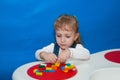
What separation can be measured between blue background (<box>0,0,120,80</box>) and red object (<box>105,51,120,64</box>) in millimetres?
72

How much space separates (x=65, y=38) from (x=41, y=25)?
0.13 m

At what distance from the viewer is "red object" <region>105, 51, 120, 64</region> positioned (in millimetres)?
1155

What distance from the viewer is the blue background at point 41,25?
1129mm

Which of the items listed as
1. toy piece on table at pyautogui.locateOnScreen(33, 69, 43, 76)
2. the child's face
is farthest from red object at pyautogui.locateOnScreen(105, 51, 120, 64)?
toy piece on table at pyautogui.locateOnScreen(33, 69, 43, 76)

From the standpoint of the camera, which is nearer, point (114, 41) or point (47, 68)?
point (47, 68)

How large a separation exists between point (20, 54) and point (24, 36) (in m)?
0.08

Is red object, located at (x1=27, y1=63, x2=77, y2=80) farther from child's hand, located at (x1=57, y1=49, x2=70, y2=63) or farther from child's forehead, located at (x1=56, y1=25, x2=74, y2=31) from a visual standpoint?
child's forehead, located at (x1=56, y1=25, x2=74, y2=31)

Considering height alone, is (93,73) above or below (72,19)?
below

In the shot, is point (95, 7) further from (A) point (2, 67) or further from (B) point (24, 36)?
(A) point (2, 67)

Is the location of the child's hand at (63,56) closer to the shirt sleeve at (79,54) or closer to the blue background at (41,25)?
the shirt sleeve at (79,54)

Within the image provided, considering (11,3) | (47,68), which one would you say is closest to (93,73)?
(47,68)

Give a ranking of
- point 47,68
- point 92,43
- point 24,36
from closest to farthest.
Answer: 1. point 47,68
2. point 24,36
3. point 92,43

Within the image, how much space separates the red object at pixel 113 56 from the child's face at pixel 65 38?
18 cm

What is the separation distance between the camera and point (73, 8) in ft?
3.94
